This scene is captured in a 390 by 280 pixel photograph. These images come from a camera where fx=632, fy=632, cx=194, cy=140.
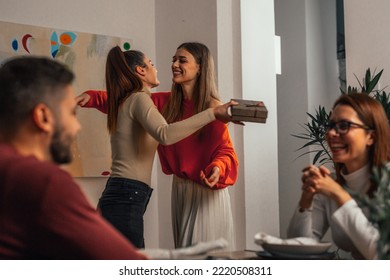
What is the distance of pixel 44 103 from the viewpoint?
3.50ft

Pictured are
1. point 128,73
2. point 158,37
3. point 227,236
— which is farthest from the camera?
point 158,37

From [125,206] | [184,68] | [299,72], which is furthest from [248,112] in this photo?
[299,72]

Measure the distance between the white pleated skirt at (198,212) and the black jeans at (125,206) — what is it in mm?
202

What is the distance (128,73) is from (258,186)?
128 centimetres

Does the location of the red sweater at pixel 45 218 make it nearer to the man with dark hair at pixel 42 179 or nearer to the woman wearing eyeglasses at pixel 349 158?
the man with dark hair at pixel 42 179

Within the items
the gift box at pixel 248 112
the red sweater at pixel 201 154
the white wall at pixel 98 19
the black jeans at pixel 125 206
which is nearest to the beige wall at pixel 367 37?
the white wall at pixel 98 19

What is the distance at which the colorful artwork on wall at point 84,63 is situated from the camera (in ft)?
9.99

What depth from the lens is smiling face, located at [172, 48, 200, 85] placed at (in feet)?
7.44

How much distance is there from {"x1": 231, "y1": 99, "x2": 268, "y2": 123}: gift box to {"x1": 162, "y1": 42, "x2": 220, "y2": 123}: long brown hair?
0.27 metres

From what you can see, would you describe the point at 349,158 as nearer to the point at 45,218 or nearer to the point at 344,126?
the point at 344,126

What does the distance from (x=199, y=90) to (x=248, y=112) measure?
33 cm

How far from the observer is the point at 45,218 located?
98 centimetres

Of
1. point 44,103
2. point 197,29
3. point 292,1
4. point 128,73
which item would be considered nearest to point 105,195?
point 128,73
